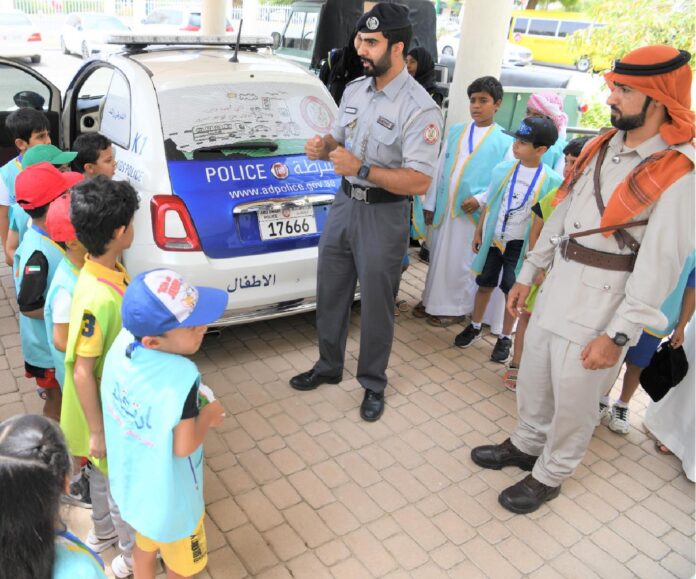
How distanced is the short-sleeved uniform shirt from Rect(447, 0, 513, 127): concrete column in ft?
8.38

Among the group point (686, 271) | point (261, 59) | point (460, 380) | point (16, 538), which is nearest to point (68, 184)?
point (16, 538)

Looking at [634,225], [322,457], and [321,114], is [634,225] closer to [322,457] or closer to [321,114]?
[322,457]

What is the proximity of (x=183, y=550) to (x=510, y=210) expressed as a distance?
2.97 metres

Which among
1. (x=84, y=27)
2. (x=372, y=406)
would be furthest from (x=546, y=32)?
(x=372, y=406)

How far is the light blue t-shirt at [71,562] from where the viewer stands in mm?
1189

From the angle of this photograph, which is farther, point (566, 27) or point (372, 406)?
point (566, 27)

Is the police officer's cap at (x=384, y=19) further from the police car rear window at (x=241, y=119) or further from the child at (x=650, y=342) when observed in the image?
the child at (x=650, y=342)

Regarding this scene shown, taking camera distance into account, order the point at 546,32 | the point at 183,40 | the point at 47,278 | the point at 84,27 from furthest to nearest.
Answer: the point at 546,32 → the point at 84,27 → the point at 183,40 → the point at 47,278

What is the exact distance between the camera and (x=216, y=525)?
275 centimetres

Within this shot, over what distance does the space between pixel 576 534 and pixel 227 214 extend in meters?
2.54

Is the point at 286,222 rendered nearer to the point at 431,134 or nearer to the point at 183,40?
the point at 431,134

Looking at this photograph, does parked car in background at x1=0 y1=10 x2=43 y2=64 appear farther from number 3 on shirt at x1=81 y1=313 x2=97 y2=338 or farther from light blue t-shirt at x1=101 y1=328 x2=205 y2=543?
light blue t-shirt at x1=101 y1=328 x2=205 y2=543

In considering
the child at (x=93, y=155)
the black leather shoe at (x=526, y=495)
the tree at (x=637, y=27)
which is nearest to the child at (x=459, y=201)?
Result: the black leather shoe at (x=526, y=495)

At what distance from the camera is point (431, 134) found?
3197mm
